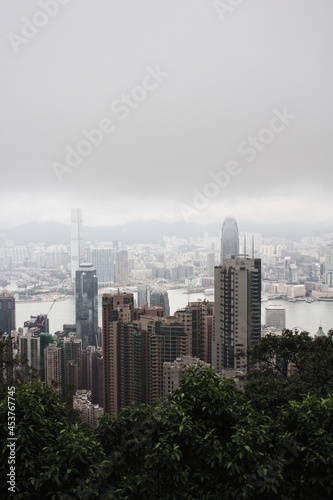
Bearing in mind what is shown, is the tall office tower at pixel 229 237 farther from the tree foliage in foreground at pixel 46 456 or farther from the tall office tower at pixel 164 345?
the tree foliage in foreground at pixel 46 456

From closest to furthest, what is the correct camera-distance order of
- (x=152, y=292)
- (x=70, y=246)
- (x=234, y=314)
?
(x=234, y=314), (x=70, y=246), (x=152, y=292)

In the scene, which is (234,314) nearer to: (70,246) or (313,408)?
(70,246)

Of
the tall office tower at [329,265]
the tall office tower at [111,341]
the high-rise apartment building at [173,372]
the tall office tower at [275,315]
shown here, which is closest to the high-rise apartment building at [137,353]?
the tall office tower at [111,341]

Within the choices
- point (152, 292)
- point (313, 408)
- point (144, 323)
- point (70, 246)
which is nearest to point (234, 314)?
point (144, 323)

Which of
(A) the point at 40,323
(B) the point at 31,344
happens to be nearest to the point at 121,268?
(A) the point at 40,323

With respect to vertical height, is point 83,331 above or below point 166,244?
below

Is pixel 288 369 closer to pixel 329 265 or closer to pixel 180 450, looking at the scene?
pixel 180 450

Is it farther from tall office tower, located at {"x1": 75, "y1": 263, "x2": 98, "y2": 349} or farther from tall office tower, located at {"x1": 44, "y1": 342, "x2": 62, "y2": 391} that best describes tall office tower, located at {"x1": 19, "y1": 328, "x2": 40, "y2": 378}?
tall office tower, located at {"x1": 75, "y1": 263, "x2": 98, "y2": 349}
